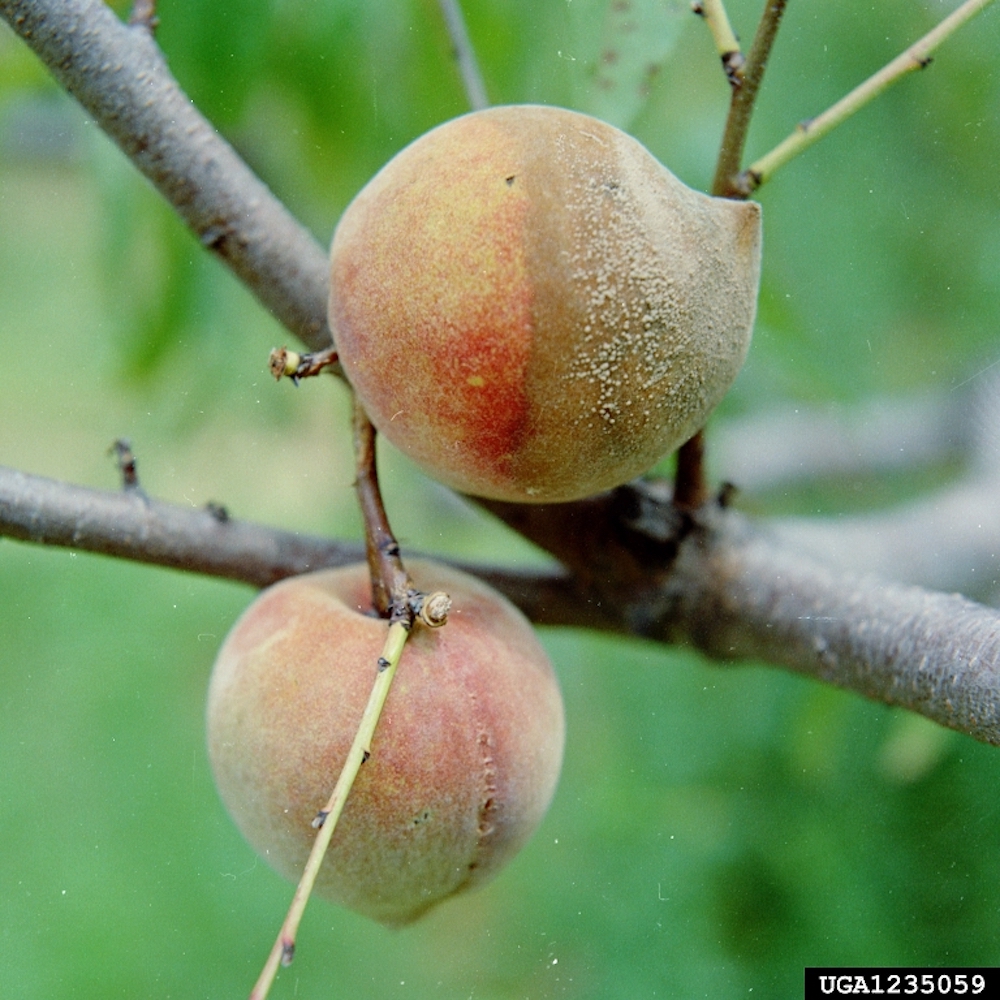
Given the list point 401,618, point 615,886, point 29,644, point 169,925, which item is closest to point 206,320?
point 401,618

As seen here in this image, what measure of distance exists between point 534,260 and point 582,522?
423 millimetres

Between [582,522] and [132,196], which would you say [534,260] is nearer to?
[582,522]

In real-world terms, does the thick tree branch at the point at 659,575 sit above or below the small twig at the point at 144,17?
below

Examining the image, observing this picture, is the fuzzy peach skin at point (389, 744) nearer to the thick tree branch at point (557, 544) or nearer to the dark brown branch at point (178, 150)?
the thick tree branch at point (557, 544)

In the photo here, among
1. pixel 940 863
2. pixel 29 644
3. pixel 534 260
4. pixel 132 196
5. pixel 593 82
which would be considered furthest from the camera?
pixel 29 644

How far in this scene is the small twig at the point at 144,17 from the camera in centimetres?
99

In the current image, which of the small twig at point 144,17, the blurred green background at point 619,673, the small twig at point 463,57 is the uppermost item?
the small twig at point 144,17

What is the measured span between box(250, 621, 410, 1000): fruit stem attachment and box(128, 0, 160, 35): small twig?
62cm

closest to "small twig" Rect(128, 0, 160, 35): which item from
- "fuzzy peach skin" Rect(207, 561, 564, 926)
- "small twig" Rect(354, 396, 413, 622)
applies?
"small twig" Rect(354, 396, 413, 622)

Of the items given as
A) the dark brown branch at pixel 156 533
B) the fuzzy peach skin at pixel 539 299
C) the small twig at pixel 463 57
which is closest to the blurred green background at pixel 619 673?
the small twig at pixel 463 57

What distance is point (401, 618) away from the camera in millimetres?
786

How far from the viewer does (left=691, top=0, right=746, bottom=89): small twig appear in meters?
0.80

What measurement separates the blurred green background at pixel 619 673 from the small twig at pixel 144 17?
297mm

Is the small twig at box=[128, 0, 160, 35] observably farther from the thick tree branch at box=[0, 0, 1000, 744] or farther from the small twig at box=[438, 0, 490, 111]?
the small twig at box=[438, 0, 490, 111]
